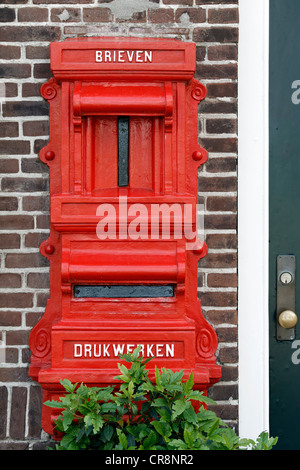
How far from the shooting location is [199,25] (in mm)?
1987

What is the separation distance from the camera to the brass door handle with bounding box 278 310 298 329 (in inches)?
85.8

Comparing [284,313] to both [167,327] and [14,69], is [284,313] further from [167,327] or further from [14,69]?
[14,69]

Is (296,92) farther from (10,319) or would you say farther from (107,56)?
(10,319)

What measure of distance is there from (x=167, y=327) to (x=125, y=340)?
0.18m

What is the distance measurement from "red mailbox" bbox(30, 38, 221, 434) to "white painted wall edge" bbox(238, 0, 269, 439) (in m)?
0.34

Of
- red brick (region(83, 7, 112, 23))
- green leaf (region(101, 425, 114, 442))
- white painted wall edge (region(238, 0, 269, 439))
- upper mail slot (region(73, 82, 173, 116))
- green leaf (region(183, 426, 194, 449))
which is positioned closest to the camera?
green leaf (region(183, 426, 194, 449))

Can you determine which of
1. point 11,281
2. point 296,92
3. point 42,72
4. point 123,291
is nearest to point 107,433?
point 123,291

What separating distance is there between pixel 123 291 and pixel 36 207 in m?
0.57

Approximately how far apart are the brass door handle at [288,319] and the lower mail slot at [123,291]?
0.66 m

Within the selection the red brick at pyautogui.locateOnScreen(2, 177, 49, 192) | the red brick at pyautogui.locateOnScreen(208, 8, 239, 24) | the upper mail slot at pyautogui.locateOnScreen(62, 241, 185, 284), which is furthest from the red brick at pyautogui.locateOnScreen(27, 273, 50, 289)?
the red brick at pyautogui.locateOnScreen(208, 8, 239, 24)

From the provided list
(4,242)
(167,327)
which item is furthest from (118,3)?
(167,327)

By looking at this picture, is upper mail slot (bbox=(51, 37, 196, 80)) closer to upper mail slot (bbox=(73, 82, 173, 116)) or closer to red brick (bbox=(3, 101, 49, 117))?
upper mail slot (bbox=(73, 82, 173, 116))

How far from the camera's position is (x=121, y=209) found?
1.84m

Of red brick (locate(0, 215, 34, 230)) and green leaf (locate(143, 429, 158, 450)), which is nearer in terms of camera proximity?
green leaf (locate(143, 429, 158, 450))
